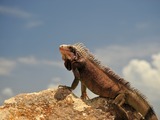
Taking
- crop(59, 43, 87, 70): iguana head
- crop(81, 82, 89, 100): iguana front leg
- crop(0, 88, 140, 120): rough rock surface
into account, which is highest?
crop(59, 43, 87, 70): iguana head

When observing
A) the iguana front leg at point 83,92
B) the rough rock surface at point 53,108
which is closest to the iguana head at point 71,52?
the iguana front leg at point 83,92

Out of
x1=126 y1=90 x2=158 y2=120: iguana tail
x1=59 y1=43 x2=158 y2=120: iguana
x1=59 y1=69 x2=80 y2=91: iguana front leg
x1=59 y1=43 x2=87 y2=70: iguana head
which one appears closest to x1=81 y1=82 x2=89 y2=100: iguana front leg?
x1=59 y1=43 x2=158 y2=120: iguana

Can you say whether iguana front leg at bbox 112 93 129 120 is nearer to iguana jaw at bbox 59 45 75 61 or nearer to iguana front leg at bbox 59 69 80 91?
iguana front leg at bbox 59 69 80 91

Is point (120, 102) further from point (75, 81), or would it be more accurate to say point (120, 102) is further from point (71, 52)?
point (71, 52)

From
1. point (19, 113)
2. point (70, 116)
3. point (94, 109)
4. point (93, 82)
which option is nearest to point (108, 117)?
point (94, 109)

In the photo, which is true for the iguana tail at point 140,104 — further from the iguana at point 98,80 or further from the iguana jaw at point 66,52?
the iguana jaw at point 66,52

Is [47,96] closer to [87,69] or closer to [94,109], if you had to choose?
[94,109]
